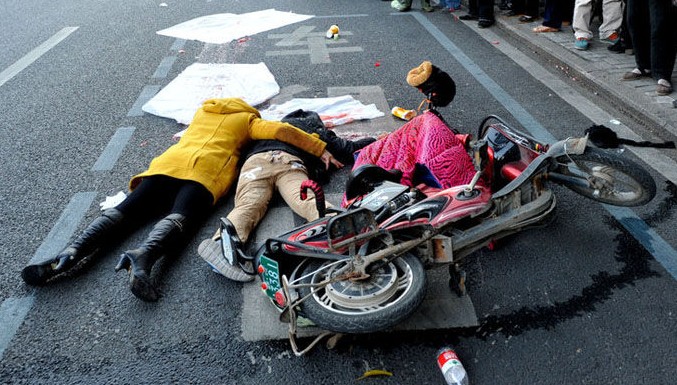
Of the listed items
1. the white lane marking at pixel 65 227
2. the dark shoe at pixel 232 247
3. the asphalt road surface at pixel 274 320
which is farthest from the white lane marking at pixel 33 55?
the dark shoe at pixel 232 247

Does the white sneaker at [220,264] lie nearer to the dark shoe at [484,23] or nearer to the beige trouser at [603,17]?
the beige trouser at [603,17]

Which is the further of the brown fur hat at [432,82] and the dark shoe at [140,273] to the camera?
the brown fur hat at [432,82]

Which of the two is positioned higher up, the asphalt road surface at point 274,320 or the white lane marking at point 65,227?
the white lane marking at point 65,227

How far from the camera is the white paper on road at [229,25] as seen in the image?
825 centimetres

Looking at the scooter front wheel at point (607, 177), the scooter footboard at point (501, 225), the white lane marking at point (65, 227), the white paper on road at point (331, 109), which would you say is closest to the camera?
the scooter footboard at point (501, 225)

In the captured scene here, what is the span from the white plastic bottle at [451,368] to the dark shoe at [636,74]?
4.13 meters

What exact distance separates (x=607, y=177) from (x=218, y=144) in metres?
2.42

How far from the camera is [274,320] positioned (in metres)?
2.91

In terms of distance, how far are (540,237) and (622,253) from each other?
45cm

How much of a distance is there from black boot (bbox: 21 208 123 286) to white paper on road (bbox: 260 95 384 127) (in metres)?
2.13

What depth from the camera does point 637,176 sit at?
9.78 feet

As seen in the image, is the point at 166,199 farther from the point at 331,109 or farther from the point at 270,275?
the point at 331,109

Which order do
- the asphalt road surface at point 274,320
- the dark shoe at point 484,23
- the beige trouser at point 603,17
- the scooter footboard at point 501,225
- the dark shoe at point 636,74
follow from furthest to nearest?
the dark shoe at point 484,23, the beige trouser at point 603,17, the dark shoe at point 636,74, the scooter footboard at point 501,225, the asphalt road surface at point 274,320

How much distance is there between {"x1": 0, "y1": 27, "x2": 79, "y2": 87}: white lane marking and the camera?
6979mm
